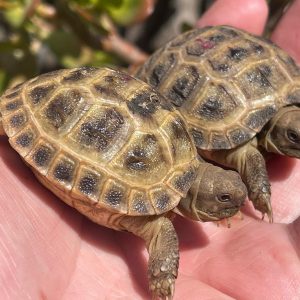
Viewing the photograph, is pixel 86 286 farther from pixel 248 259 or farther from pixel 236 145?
pixel 236 145

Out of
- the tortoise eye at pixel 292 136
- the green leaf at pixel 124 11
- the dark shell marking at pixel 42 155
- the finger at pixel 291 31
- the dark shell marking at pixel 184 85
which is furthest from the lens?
the finger at pixel 291 31

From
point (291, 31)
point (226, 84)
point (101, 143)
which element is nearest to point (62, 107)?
point (101, 143)

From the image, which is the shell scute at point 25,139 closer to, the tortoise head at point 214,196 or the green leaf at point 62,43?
the tortoise head at point 214,196

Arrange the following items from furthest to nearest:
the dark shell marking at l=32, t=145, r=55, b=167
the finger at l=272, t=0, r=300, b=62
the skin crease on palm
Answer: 1. the finger at l=272, t=0, r=300, b=62
2. the dark shell marking at l=32, t=145, r=55, b=167
3. the skin crease on palm

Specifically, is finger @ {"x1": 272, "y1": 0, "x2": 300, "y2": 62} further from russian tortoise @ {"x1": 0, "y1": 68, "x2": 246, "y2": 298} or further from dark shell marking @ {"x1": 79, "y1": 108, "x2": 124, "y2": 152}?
dark shell marking @ {"x1": 79, "y1": 108, "x2": 124, "y2": 152}

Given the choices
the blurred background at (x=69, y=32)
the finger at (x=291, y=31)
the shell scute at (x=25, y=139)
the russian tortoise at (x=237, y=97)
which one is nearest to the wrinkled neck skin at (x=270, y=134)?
the russian tortoise at (x=237, y=97)

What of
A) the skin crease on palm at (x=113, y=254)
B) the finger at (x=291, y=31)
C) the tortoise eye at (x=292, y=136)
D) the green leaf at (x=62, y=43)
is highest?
the finger at (x=291, y=31)

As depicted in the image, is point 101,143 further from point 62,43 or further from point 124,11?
point 62,43

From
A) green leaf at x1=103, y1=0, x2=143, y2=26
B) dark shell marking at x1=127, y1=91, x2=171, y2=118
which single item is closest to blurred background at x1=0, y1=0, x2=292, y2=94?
green leaf at x1=103, y1=0, x2=143, y2=26

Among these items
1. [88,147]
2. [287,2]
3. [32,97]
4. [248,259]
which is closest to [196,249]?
[248,259]
